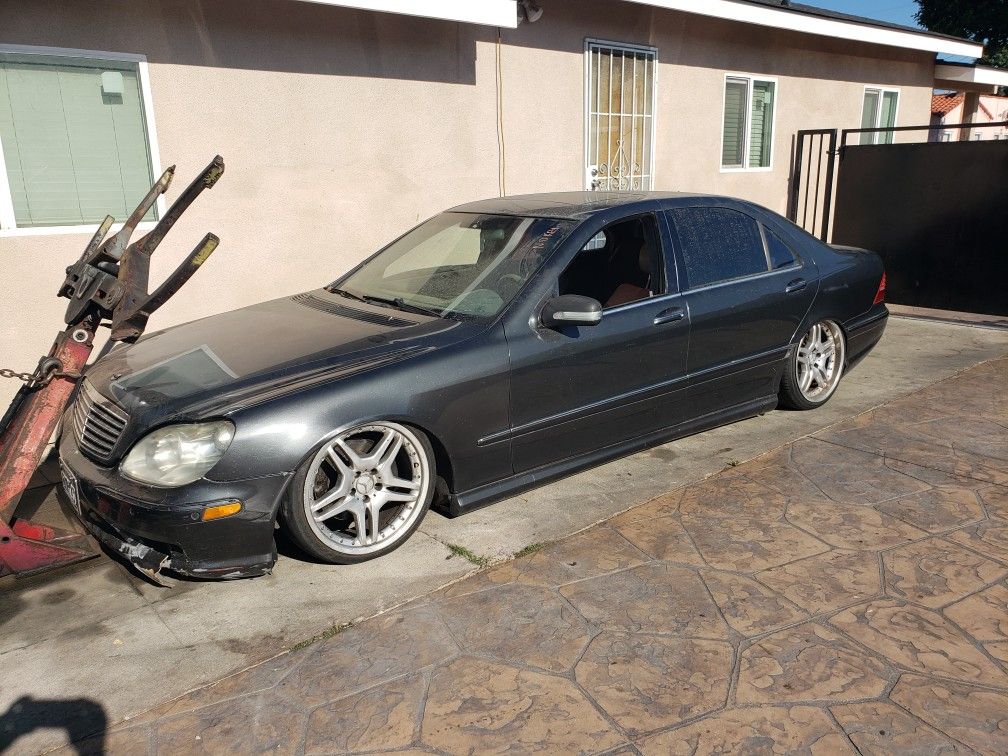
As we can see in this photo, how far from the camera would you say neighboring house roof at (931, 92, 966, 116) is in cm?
1769

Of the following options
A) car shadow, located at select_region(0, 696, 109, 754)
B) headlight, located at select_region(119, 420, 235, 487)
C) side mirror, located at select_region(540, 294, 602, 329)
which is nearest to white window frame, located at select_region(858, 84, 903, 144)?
side mirror, located at select_region(540, 294, 602, 329)

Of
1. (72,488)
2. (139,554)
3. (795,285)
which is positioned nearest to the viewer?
(139,554)

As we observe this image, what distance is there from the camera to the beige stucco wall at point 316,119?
5.38 meters

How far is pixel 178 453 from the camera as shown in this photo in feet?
10.2

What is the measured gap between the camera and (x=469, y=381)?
11.7 feet

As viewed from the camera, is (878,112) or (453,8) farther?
(878,112)

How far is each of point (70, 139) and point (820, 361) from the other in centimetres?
529

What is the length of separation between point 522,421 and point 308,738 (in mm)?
1733

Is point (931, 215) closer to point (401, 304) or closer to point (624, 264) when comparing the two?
point (624, 264)

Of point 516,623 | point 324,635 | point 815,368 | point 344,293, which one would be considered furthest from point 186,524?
point 815,368

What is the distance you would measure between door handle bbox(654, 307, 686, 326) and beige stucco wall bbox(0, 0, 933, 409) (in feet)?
11.2

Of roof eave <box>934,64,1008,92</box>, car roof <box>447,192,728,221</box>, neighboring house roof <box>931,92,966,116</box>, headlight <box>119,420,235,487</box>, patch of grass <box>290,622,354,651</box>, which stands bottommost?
patch of grass <box>290,622,354,651</box>

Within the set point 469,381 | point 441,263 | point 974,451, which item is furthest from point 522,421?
point 974,451

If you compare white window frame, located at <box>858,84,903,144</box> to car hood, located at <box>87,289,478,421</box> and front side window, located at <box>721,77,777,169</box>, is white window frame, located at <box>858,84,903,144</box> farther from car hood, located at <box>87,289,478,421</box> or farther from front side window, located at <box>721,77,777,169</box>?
car hood, located at <box>87,289,478,421</box>
